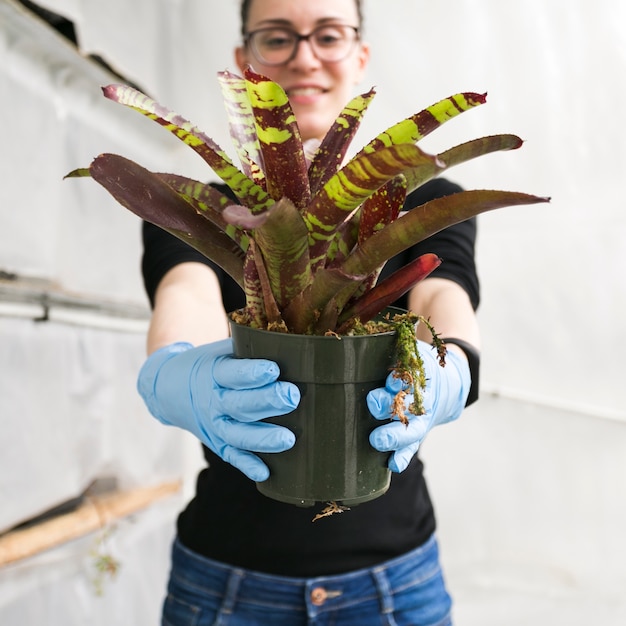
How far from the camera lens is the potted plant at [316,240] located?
45 cm

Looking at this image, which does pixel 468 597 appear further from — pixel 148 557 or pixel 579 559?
pixel 148 557

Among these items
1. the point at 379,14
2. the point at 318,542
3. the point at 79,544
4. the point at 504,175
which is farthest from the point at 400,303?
the point at 379,14

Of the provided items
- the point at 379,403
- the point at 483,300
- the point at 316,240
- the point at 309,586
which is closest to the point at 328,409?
the point at 379,403

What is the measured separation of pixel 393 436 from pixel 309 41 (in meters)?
0.65

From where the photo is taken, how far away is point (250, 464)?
59cm

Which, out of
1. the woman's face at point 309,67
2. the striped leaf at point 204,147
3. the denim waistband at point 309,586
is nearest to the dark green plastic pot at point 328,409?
the striped leaf at point 204,147

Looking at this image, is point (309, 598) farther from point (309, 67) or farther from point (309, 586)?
point (309, 67)

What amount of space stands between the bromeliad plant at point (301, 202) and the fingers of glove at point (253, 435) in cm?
10

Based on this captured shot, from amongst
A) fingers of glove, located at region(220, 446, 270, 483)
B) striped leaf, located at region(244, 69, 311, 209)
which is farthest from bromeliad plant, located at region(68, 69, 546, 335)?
fingers of glove, located at region(220, 446, 270, 483)

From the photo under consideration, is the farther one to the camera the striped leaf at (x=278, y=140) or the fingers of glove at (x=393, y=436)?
the fingers of glove at (x=393, y=436)

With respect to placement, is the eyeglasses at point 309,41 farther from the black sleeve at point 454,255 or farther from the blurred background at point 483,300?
the blurred background at point 483,300

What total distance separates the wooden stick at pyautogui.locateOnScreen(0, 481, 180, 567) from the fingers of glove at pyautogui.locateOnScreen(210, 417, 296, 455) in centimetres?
74

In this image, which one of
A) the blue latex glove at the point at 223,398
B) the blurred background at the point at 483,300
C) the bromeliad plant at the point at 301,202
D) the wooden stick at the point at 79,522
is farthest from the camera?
the blurred background at the point at 483,300

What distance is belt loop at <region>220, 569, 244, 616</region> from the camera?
797 millimetres
